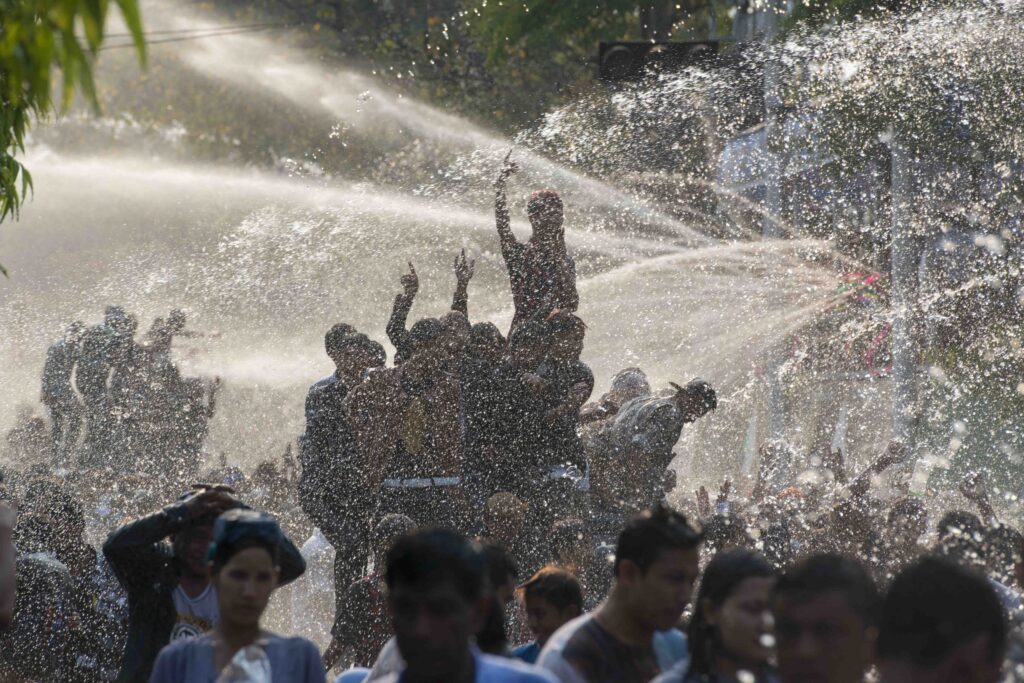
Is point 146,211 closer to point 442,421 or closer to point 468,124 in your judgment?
point 468,124

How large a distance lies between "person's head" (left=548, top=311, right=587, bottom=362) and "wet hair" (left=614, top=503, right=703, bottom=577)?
418 cm

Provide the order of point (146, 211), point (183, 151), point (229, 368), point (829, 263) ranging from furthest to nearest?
point (183, 151), point (146, 211), point (829, 263), point (229, 368)

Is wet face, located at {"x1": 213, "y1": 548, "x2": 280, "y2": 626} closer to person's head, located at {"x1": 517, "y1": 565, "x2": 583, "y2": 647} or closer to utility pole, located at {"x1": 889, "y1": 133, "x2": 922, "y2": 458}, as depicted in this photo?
person's head, located at {"x1": 517, "y1": 565, "x2": 583, "y2": 647}

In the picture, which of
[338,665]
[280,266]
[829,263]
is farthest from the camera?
[829,263]

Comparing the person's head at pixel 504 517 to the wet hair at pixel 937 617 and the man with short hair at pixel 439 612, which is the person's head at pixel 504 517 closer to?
the man with short hair at pixel 439 612

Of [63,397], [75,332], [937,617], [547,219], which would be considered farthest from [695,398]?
[75,332]

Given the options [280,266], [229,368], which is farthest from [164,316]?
[280,266]

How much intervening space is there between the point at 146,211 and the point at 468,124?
16.1ft

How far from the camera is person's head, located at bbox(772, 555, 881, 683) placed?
3.19 metres

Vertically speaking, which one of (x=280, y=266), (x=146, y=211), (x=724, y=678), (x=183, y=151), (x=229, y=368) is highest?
(x=724, y=678)

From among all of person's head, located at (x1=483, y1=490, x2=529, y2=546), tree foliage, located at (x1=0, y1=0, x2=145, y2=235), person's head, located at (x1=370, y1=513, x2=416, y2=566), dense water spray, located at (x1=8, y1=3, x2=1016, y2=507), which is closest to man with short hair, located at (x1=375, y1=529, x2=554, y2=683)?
tree foliage, located at (x1=0, y1=0, x2=145, y2=235)

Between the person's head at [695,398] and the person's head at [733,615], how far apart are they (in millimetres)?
4501

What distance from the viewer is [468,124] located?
23359 mm

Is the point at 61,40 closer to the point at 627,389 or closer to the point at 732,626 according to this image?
the point at 732,626
